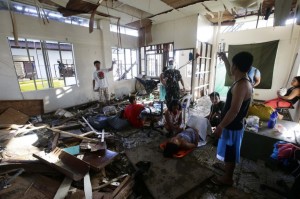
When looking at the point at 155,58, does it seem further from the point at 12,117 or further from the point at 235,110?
the point at 235,110

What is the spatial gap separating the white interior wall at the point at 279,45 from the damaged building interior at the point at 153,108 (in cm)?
3

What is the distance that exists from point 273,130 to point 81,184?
3.13 meters

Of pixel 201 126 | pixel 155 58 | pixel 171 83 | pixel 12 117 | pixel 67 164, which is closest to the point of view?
pixel 67 164

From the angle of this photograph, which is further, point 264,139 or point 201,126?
point 201,126

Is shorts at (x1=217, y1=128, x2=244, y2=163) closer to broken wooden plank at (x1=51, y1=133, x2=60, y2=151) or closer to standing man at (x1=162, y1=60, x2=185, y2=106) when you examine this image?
standing man at (x1=162, y1=60, x2=185, y2=106)

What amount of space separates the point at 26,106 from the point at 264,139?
5779mm

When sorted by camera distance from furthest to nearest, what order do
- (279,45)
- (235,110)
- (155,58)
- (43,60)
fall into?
(155,58) → (279,45) → (43,60) → (235,110)

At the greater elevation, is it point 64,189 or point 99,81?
point 99,81

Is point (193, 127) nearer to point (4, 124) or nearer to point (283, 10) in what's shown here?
point (283, 10)

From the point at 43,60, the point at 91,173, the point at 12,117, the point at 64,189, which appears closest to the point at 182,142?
the point at 91,173

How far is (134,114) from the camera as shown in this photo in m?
3.65

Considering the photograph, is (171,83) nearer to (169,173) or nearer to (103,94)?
(169,173)

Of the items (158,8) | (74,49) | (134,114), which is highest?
(158,8)

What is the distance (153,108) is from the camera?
14.3 ft
